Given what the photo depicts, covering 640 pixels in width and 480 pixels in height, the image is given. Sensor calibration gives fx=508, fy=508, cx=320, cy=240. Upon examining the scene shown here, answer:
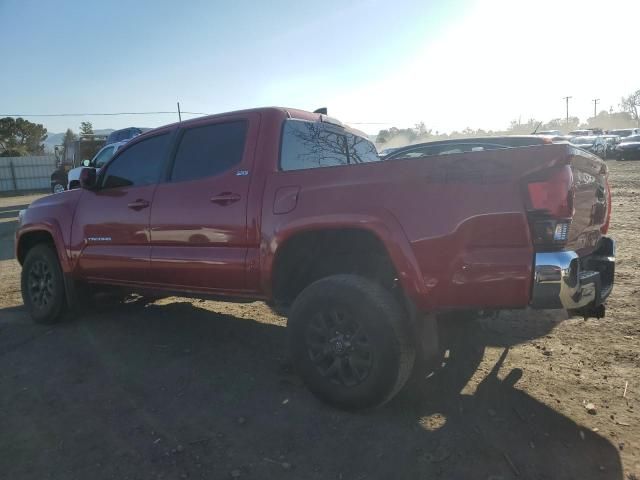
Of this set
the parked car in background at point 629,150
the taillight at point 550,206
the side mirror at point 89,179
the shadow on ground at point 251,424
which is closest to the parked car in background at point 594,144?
the parked car in background at point 629,150

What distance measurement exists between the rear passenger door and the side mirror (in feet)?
3.36

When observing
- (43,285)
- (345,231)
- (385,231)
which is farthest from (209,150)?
(43,285)

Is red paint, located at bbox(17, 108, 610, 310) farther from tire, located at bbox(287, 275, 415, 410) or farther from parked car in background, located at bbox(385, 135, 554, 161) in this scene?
parked car in background, located at bbox(385, 135, 554, 161)

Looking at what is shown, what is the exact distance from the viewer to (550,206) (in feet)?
8.73

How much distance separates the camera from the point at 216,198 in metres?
→ 3.83

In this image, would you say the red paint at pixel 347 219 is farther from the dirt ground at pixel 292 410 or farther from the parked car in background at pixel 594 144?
the parked car in background at pixel 594 144

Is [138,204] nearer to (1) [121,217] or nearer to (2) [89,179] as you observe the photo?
(1) [121,217]

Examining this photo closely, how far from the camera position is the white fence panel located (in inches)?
1416

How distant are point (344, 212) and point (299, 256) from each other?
612 millimetres

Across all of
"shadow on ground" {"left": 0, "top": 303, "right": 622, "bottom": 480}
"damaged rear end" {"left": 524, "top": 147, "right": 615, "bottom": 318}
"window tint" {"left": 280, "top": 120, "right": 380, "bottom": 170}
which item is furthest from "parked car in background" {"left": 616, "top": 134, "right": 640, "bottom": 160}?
"damaged rear end" {"left": 524, "top": 147, "right": 615, "bottom": 318}

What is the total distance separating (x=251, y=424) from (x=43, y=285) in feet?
11.4

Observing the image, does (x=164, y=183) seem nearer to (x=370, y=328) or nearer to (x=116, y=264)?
(x=116, y=264)

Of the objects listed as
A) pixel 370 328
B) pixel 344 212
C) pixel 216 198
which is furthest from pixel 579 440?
pixel 216 198

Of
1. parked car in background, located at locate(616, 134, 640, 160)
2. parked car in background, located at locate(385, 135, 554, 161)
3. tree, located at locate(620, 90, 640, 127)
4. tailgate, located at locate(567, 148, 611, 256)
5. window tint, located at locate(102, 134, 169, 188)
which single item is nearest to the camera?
tailgate, located at locate(567, 148, 611, 256)
